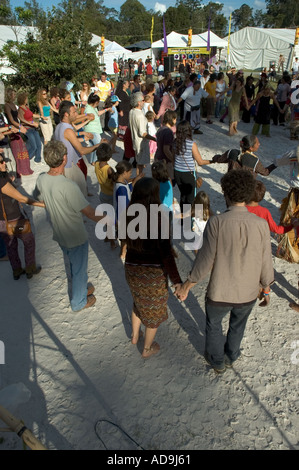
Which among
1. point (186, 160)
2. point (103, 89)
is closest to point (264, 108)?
point (103, 89)

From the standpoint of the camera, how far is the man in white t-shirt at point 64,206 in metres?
3.16

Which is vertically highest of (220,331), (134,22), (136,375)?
(134,22)

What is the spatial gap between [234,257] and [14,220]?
294cm

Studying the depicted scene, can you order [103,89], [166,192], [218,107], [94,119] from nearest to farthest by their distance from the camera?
[166,192]
[94,119]
[103,89]
[218,107]

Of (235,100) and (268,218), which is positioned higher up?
(235,100)

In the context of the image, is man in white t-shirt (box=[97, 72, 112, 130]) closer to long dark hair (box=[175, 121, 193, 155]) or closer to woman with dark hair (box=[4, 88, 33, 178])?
woman with dark hair (box=[4, 88, 33, 178])

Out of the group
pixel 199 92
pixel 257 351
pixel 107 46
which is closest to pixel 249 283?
pixel 257 351

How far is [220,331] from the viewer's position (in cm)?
281

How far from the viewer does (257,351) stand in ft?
10.9

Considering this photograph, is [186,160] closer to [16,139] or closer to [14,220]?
[14,220]

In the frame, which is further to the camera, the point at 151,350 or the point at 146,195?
the point at 151,350
